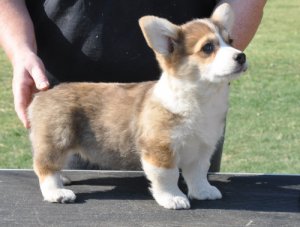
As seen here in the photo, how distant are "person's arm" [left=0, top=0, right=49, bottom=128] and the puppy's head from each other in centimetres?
46

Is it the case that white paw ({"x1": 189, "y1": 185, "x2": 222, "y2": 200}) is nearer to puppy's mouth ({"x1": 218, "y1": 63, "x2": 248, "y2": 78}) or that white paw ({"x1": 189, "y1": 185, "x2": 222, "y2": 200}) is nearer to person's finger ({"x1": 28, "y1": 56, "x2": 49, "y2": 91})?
puppy's mouth ({"x1": 218, "y1": 63, "x2": 248, "y2": 78})

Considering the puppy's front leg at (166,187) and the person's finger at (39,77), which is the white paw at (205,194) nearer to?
the puppy's front leg at (166,187)

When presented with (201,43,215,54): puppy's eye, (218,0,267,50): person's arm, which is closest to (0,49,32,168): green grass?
(218,0,267,50): person's arm

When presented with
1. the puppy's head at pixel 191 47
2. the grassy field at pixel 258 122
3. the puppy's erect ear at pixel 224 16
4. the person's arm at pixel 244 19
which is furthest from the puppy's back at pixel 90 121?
the grassy field at pixel 258 122

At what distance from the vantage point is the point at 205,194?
2.60 m

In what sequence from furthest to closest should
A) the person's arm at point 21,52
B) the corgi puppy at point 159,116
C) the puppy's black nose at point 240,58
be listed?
the person's arm at point 21,52, the corgi puppy at point 159,116, the puppy's black nose at point 240,58

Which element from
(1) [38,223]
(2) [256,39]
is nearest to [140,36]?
(1) [38,223]

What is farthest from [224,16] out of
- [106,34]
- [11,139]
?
[11,139]

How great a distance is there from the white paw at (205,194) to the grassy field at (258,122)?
302 centimetres

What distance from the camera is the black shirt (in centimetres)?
301

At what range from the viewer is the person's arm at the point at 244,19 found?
3.02 metres

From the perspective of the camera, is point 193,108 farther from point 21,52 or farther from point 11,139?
point 11,139

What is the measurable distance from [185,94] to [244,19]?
73cm

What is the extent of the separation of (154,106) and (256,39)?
410 inches
